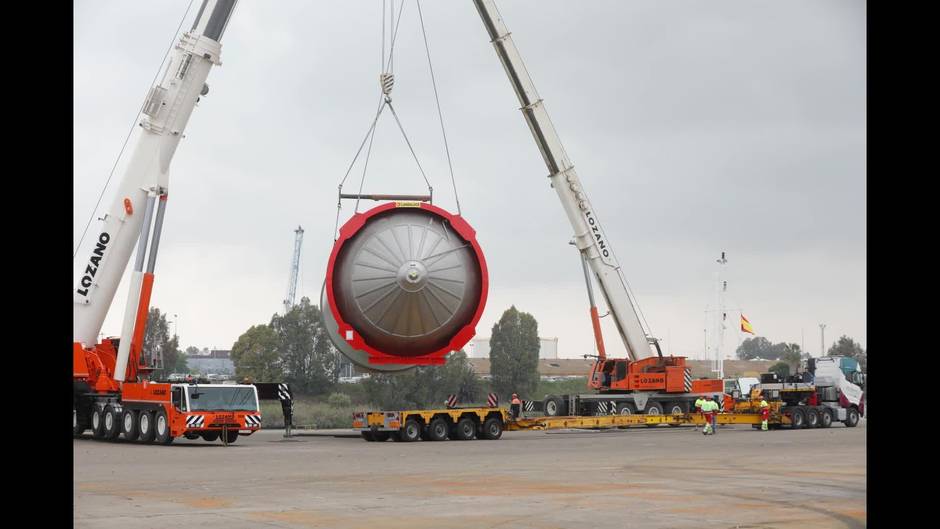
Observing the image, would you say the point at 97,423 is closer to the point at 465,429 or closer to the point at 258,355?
the point at 465,429

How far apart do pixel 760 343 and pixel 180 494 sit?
16467cm

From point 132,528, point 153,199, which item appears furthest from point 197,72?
point 132,528

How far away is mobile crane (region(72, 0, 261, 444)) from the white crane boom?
1.0 inches

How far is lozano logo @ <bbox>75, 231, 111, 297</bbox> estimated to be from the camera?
2553cm

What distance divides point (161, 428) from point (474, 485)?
13.2 meters

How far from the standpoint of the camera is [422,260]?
920 inches

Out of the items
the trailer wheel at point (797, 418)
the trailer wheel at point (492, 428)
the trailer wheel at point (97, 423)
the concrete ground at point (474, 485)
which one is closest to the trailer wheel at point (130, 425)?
the trailer wheel at point (97, 423)

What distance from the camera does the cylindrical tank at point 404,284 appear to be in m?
23.2

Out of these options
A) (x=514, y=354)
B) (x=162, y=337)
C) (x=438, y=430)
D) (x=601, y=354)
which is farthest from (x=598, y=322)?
(x=162, y=337)

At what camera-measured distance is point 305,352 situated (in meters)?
68.8

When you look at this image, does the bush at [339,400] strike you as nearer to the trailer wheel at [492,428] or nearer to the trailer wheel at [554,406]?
the trailer wheel at [554,406]

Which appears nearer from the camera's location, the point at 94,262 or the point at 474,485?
the point at 474,485
